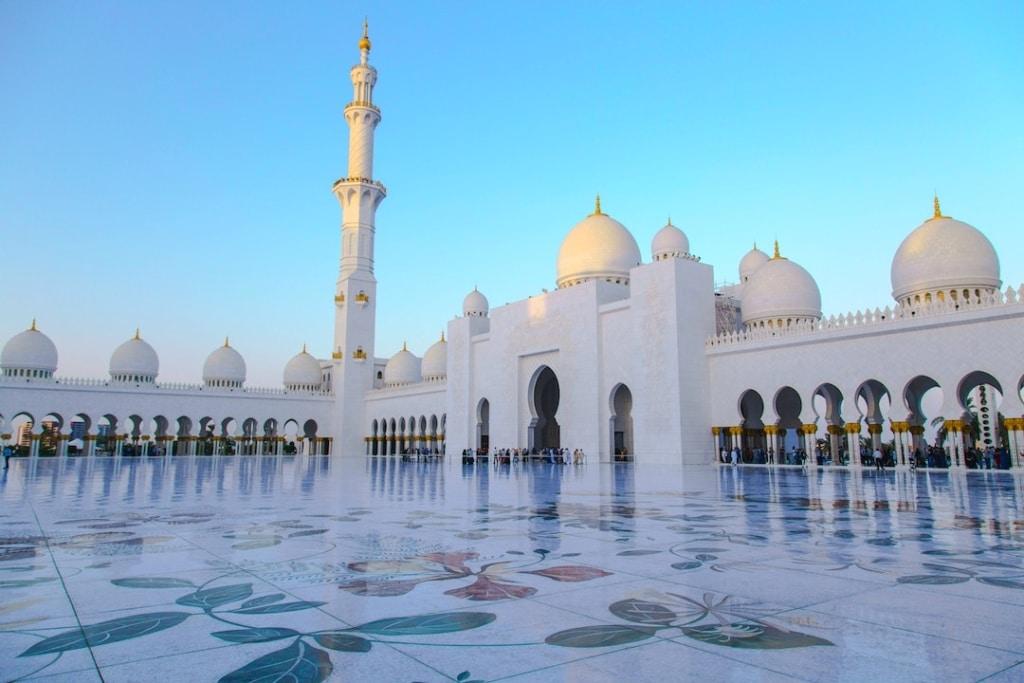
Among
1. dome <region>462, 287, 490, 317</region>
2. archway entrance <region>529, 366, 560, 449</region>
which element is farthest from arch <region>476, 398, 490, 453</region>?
dome <region>462, 287, 490, 317</region>

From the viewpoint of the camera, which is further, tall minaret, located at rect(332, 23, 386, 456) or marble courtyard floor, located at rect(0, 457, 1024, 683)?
tall minaret, located at rect(332, 23, 386, 456)

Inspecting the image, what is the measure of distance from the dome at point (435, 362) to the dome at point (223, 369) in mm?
9306

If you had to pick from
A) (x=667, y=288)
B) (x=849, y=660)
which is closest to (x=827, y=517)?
(x=849, y=660)

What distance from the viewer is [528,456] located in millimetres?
22859

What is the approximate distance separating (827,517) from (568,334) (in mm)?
17578

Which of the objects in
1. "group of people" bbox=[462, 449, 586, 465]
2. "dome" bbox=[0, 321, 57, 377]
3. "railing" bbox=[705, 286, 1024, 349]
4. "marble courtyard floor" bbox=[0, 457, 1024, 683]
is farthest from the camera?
"dome" bbox=[0, 321, 57, 377]

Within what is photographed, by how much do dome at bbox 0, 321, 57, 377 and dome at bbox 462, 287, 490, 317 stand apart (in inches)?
708

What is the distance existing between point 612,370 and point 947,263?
8991mm

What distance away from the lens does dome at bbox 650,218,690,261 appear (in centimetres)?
2442

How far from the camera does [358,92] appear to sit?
3200cm

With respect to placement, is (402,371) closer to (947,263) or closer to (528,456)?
(528,456)

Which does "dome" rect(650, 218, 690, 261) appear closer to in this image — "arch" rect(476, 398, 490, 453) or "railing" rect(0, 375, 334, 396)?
"arch" rect(476, 398, 490, 453)

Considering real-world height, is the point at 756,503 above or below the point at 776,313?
below

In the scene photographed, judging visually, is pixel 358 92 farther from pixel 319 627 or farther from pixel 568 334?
pixel 319 627
